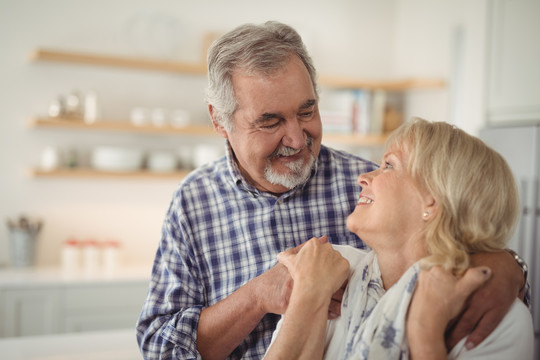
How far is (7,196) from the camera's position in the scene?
4031mm

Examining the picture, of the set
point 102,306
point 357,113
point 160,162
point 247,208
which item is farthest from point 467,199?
point 357,113

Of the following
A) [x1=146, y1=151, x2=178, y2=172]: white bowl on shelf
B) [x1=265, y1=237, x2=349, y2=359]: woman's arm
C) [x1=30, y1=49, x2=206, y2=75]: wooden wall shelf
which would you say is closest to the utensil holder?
[x1=146, y1=151, x2=178, y2=172]: white bowl on shelf

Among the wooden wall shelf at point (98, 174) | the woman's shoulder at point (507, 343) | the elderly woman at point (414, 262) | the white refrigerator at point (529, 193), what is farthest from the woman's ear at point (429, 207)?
the wooden wall shelf at point (98, 174)

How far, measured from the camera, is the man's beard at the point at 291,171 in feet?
5.24

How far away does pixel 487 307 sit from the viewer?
1.19 meters

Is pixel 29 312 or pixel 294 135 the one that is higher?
pixel 294 135

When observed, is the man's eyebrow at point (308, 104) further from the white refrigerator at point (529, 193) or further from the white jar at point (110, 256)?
the white jar at point (110, 256)

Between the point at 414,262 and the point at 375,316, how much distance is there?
184 millimetres

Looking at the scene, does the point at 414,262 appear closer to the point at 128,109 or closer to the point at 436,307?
the point at 436,307

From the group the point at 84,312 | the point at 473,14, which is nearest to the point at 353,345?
the point at 84,312

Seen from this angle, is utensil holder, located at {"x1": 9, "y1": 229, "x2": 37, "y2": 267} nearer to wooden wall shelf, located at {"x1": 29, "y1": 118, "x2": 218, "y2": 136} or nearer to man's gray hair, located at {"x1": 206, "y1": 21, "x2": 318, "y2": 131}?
wooden wall shelf, located at {"x1": 29, "y1": 118, "x2": 218, "y2": 136}

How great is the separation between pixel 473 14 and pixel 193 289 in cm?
315

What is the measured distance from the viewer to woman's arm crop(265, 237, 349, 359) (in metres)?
1.26

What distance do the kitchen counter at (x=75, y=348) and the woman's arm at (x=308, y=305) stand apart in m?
0.72
